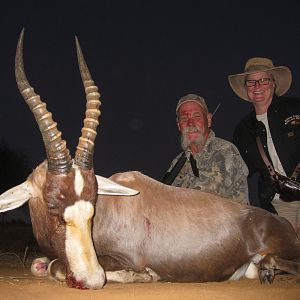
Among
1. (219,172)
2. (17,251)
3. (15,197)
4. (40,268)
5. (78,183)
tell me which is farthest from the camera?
(17,251)

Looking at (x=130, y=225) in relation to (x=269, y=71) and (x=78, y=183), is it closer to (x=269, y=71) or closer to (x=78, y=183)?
(x=78, y=183)

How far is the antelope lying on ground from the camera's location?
441 centimetres

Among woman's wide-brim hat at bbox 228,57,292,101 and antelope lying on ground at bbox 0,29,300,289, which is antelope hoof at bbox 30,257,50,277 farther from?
woman's wide-brim hat at bbox 228,57,292,101

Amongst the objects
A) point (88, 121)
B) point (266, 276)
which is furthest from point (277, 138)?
point (88, 121)

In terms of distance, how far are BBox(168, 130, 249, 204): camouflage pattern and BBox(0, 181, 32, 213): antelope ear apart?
271cm

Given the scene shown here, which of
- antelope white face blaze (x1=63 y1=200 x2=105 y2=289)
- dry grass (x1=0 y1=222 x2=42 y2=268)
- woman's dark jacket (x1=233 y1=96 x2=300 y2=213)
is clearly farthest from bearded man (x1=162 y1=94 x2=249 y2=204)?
antelope white face blaze (x1=63 y1=200 x2=105 y2=289)

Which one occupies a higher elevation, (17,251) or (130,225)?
(130,225)

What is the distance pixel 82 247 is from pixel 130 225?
1018 mm

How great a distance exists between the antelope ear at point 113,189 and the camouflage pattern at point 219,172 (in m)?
2.01

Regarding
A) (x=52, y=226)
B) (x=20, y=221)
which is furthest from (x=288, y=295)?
(x=20, y=221)

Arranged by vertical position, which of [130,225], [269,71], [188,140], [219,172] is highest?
[269,71]

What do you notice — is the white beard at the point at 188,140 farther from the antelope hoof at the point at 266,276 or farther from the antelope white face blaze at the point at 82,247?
the antelope white face blaze at the point at 82,247

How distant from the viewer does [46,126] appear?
473 centimetres

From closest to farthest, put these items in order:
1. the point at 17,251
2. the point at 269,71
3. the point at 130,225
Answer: the point at 130,225, the point at 269,71, the point at 17,251
